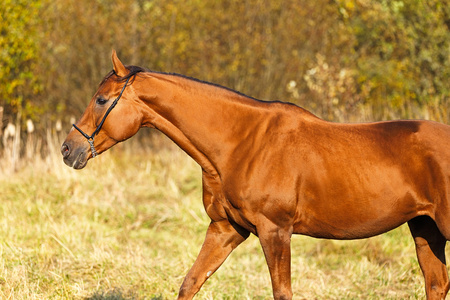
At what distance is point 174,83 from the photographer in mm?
4207

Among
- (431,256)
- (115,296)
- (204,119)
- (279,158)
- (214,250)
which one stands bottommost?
(431,256)

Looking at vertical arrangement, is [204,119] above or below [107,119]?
below

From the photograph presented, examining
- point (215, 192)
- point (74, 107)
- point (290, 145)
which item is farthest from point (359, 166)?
point (74, 107)

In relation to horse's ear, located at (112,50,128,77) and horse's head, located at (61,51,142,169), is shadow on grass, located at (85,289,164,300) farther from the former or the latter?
horse's ear, located at (112,50,128,77)

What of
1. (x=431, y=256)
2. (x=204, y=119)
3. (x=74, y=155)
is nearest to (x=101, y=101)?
(x=74, y=155)

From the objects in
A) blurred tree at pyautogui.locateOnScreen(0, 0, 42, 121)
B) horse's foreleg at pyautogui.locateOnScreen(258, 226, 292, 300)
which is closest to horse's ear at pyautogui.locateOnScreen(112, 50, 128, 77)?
horse's foreleg at pyautogui.locateOnScreen(258, 226, 292, 300)

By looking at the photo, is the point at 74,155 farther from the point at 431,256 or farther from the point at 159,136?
the point at 159,136

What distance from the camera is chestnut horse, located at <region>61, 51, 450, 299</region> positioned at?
13.2 ft

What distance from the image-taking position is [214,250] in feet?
14.2

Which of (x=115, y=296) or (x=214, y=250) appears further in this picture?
(x=115, y=296)

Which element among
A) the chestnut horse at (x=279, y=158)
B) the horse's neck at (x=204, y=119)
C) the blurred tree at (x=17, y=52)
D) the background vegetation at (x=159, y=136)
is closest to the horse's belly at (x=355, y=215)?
the chestnut horse at (x=279, y=158)

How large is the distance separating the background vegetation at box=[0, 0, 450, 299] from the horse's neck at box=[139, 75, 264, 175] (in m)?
1.61

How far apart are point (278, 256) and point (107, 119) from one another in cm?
150

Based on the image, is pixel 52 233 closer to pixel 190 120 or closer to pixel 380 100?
pixel 190 120
